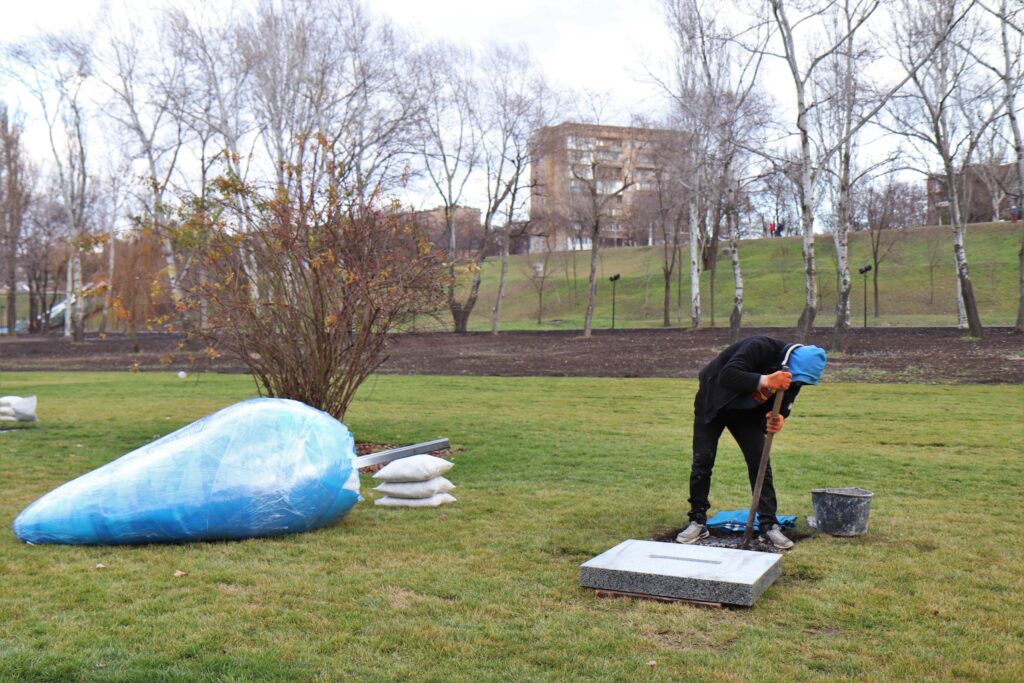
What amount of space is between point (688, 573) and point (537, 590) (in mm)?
839

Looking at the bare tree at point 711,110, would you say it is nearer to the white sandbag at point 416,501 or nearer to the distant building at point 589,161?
the distant building at point 589,161

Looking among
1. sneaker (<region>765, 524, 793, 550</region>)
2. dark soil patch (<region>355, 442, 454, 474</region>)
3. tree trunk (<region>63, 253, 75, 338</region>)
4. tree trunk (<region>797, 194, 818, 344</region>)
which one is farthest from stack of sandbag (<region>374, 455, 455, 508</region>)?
tree trunk (<region>63, 253, 75, 338</region>)

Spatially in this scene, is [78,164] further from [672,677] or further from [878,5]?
[672,677]

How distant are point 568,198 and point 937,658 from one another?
50.7m

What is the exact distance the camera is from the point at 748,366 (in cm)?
591

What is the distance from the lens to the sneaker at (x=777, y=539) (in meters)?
5.91

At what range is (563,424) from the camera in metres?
12.5

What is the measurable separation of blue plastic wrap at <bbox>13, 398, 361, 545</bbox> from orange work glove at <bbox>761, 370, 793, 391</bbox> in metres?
3.03

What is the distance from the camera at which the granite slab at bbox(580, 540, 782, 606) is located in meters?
4.72

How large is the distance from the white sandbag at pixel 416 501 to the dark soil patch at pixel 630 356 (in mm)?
3525

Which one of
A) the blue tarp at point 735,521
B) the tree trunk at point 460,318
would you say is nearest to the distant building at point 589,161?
the tree trunk at point 460,318

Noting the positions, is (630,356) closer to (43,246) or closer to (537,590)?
(537,590)

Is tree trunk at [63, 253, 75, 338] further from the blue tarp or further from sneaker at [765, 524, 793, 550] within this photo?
sneaker at [765, 524, 793, 550]

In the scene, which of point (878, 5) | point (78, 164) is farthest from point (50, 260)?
point (878, 5)
